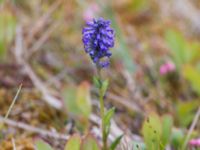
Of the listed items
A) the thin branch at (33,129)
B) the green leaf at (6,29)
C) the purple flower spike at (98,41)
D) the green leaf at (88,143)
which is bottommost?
the green leaf at (88,143)

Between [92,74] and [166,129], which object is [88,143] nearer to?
[166,129]

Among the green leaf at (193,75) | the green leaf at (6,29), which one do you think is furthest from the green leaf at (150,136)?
the green leaf at (6,29)

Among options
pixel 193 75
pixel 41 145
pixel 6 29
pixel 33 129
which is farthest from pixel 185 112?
pixel 6 29

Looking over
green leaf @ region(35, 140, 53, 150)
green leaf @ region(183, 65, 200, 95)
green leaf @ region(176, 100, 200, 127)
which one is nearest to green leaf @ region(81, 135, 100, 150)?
green leaf @ region(35, 140, 53, 150)

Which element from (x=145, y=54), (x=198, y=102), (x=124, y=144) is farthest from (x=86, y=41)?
(x=145, y=54)

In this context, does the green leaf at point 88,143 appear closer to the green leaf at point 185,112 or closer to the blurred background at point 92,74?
the blurred background at point 92,74

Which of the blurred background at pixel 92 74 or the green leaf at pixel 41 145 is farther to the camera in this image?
the blurred background at pixel 92 74

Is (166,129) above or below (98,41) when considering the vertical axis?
below

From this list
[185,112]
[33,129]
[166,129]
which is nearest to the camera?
[166,129]
